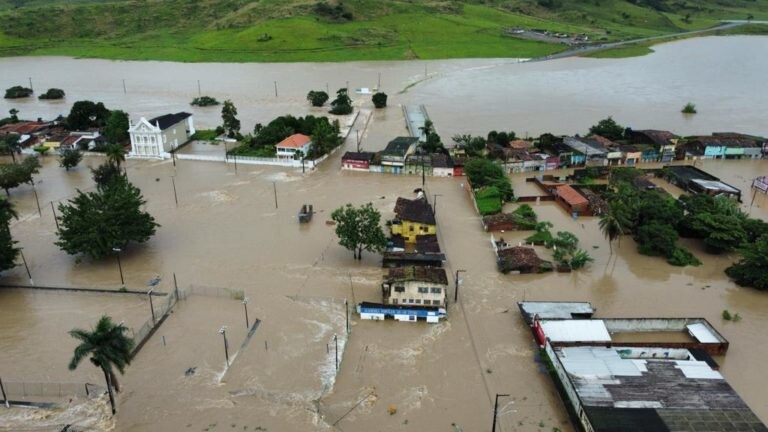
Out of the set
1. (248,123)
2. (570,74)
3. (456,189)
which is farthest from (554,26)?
(456,189)

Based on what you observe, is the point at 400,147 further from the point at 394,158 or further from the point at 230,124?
the point at 230,124

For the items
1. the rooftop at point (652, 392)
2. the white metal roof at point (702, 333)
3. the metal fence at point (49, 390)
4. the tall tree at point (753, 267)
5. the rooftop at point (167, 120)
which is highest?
the rooftop at point (167, 120)

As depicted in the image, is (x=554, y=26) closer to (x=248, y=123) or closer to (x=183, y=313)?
(x=248, y=123)

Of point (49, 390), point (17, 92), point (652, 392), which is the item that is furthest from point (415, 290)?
point (17, 92)

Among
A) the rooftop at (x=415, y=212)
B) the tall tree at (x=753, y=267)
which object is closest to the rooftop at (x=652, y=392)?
the tall tree at (x=753, y=267)

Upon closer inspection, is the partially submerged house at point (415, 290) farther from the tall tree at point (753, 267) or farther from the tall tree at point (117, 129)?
the tall tree at point (117, 129)

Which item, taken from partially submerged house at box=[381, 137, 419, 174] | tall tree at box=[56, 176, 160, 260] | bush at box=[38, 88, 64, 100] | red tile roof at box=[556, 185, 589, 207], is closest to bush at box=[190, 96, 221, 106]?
bush at box=[38, 88, 64, 100]
